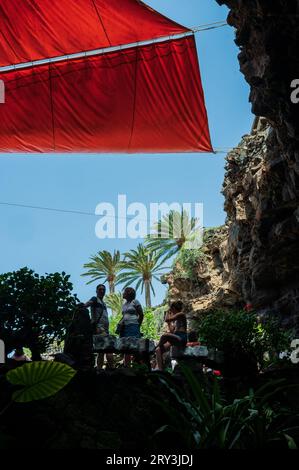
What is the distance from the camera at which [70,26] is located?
17.0m

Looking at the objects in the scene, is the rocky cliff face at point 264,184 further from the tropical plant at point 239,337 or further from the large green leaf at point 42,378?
the large green leaf at point 42,378

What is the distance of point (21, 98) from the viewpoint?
1875cm

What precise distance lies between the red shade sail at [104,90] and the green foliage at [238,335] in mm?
12929

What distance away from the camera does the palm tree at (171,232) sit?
29375 mm

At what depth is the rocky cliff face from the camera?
997 centimetres

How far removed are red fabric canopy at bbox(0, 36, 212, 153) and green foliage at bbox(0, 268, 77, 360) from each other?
12882mm

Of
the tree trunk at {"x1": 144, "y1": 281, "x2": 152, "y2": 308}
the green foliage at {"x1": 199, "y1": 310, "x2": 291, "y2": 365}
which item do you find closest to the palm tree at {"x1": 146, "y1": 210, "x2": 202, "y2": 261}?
the tree trunk at {"x1": 144, "y1": 281, "x2": 152, "y2": 308}

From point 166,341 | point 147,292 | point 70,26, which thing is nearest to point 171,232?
point 147,292

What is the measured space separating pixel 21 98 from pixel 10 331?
1490 cm

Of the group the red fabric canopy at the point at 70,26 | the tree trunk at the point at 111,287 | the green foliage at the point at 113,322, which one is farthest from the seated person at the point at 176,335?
the tree trunk at the point at 111,287

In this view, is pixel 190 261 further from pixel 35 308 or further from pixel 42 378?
pixel 42 378

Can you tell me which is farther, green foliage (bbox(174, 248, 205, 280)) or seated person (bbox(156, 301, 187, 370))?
green foliage (bbox(174, 248, 205, 280))

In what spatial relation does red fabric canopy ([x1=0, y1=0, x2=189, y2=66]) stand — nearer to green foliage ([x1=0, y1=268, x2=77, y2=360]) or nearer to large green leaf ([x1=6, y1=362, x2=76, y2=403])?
green foliage ([x1=0, y1=268, x2=77, y2=360])

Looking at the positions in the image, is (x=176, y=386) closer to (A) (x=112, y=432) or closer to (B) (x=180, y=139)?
(A) (x=112, y=432)
